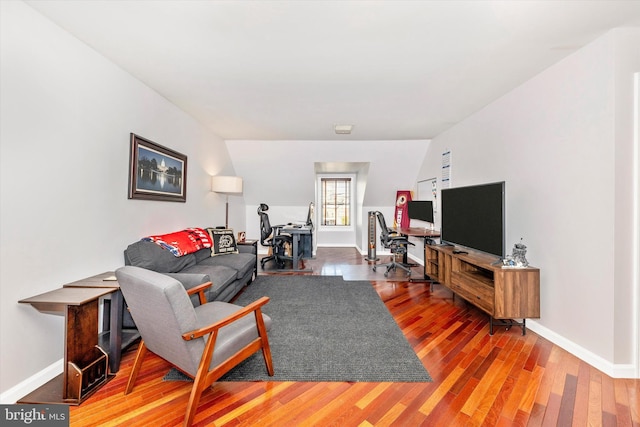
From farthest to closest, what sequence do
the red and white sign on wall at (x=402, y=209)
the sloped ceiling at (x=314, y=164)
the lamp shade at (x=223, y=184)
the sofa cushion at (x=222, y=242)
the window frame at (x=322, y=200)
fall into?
the window frame at (x=322, y=200), the red and white sign on wall at (x=402, y=209), the sloped ceiling at (x=314, y=164), the lamp shade at (x=223, y=184), the sofa cushion at (x=222, y=242)

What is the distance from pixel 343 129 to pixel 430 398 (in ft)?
12.4

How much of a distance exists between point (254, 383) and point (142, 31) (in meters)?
2.75

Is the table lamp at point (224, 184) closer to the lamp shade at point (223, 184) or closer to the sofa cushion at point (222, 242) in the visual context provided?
the lamp shade at point (223, 184)

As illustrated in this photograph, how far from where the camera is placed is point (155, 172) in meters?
3.04

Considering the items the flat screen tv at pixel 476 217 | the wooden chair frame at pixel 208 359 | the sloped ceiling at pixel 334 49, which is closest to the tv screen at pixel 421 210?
the flat screen tv at pixel 476 217

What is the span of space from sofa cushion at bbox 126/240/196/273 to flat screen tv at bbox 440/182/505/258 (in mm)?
3481

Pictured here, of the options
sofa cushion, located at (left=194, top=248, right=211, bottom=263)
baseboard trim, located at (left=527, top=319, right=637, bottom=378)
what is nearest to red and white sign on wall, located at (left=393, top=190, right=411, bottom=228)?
baseboard trim, located at (left=527, top=319, right=637, bottom=378)

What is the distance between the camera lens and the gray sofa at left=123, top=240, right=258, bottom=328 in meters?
2.45

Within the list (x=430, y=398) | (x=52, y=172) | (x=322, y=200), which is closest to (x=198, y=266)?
(x=52, y=172)

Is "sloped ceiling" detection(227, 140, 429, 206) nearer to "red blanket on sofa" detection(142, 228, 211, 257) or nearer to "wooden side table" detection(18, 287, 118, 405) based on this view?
"red blanket on sofa" detection(142, 228, 211, 257)

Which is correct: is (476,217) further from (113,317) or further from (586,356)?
(113,317)

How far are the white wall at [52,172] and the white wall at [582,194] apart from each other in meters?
4.18

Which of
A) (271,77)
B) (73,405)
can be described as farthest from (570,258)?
(73,405)

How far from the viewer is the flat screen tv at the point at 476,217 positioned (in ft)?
8.46
